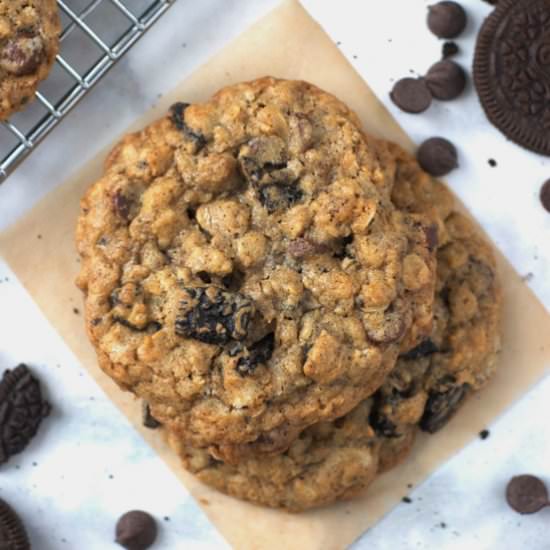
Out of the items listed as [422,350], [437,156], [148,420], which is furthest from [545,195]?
[148,420]

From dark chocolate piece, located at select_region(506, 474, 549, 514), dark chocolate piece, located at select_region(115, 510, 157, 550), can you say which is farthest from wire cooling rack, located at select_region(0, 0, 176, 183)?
dark chocolate piece, located at select_region(506, 474, 549, 514)

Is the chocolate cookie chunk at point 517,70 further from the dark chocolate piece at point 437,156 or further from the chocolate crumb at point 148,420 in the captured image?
the chocolate crumb at point 148,420

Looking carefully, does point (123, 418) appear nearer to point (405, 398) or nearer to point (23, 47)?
point (405, 398)

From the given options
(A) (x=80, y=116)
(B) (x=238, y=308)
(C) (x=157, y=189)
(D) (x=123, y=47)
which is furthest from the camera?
(A) (x=80, y=116)

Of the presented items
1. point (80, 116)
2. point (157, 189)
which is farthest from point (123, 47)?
point (157, 189)

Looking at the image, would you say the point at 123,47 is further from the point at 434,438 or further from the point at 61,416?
the point at 434,438
